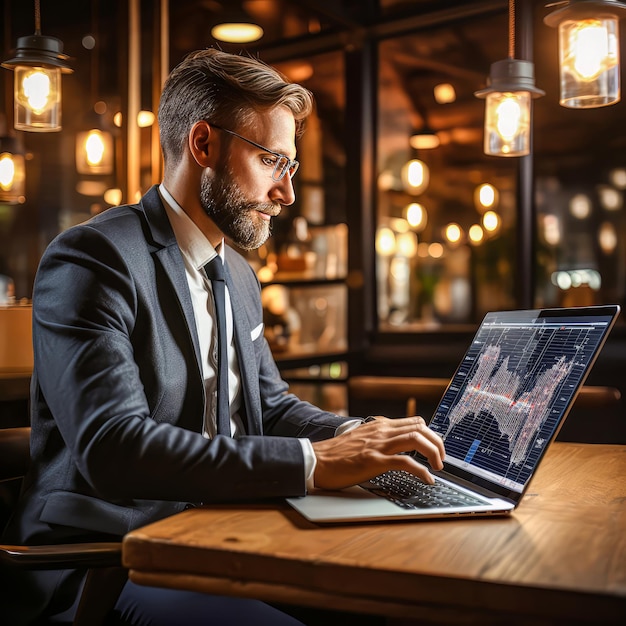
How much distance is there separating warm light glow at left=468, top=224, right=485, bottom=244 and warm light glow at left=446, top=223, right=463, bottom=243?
151mm

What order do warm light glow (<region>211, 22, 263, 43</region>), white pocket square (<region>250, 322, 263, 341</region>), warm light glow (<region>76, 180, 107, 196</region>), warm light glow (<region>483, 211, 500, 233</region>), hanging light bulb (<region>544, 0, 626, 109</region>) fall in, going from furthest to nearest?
warm light glow (<region>76, 180, 107, 196</region>)
warm light glow (<region>483, 211, 500, 233</region>)
warm light glow (<region>211, 22, 263, 43</region>)
hanging light bulb (<region>544, 0, 626, 109</region>)
white pocket square (<region>250, 322, 263, 341</region>)

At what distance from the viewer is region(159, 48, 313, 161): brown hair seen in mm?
1646

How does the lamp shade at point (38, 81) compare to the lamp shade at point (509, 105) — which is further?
the lamp shade at point (38, 81)

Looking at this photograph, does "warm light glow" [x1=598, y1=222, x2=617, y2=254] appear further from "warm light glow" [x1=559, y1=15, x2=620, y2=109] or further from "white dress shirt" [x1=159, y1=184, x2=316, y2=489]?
"white dress shirt" [x1=159, y1=184, x2=316, y2=489]

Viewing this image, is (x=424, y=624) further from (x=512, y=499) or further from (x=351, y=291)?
(x=351, y=291)

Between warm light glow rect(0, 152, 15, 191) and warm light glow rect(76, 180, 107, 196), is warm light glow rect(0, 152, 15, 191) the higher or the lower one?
the lower one

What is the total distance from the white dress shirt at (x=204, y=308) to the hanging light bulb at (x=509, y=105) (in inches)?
50.7

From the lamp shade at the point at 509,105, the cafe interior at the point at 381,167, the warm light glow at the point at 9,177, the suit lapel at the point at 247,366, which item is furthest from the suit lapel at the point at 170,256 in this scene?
the warm light glow at the point at 9,177

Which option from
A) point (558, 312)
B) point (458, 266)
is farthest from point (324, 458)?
point (458, 266)

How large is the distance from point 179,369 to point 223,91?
615 millimetres

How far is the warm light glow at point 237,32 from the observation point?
5121mm

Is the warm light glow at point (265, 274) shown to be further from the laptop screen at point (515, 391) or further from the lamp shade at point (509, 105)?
the laptop screen at point (515, 391)

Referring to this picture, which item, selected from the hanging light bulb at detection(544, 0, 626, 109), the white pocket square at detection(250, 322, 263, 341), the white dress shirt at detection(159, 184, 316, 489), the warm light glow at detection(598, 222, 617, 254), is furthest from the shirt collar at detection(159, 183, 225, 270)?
the warm light glow at detection(598, 222, 617, 254)

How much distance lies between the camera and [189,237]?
1.66 meters
